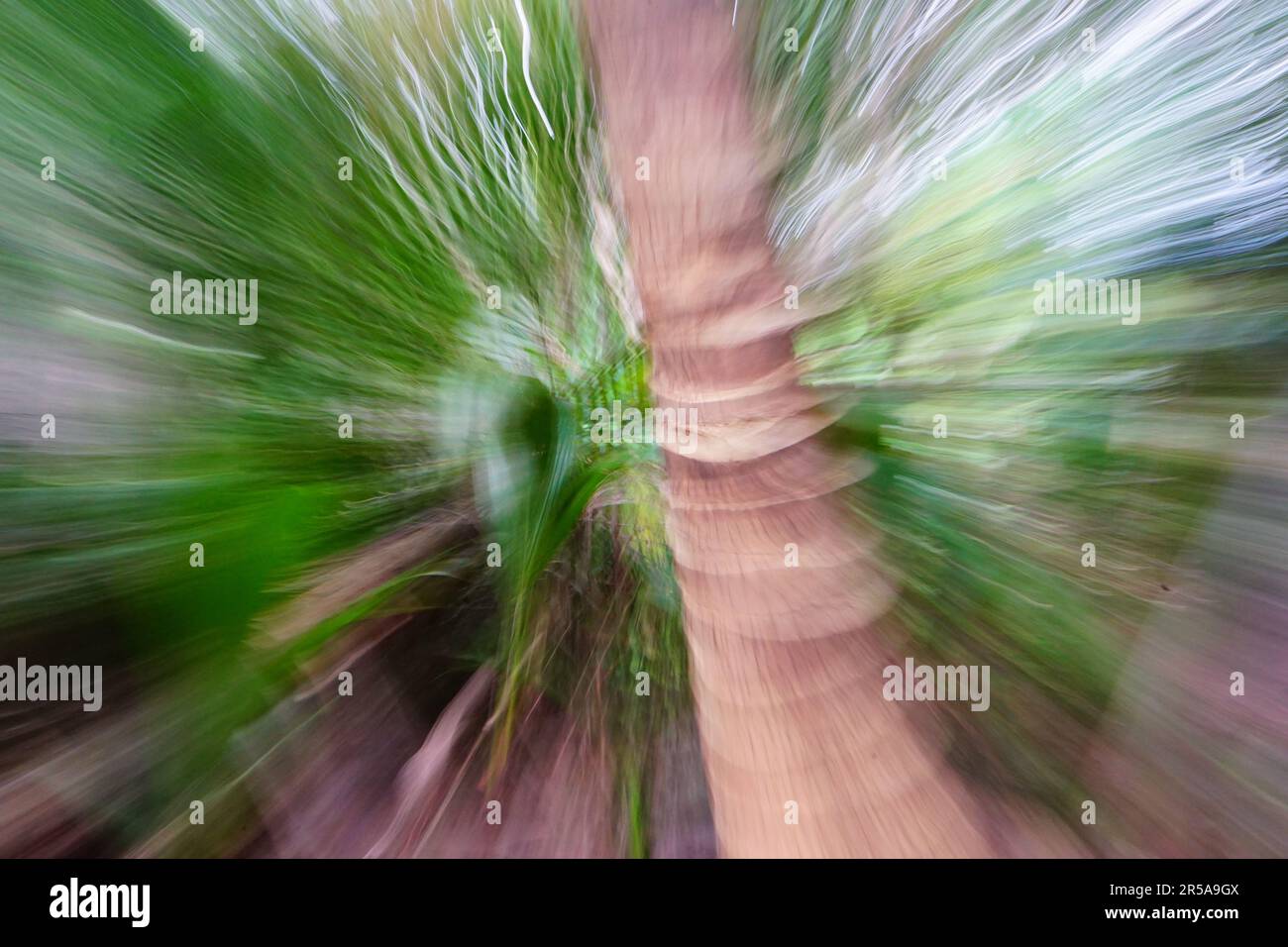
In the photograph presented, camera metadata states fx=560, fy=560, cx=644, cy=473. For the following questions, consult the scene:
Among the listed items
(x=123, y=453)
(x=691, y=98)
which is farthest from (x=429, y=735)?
(x=691, y=98)

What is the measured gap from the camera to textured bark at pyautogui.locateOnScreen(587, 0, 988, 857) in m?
0.54

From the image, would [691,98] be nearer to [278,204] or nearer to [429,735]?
[278,204]

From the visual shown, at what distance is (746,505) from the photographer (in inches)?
22.2

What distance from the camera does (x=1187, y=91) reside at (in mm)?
556

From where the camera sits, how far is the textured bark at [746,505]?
0.54m

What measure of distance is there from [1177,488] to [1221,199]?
293mm

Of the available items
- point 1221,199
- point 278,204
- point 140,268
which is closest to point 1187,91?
point 1221,199

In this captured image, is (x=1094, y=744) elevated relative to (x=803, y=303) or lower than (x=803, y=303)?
lower

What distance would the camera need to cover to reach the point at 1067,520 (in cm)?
58
